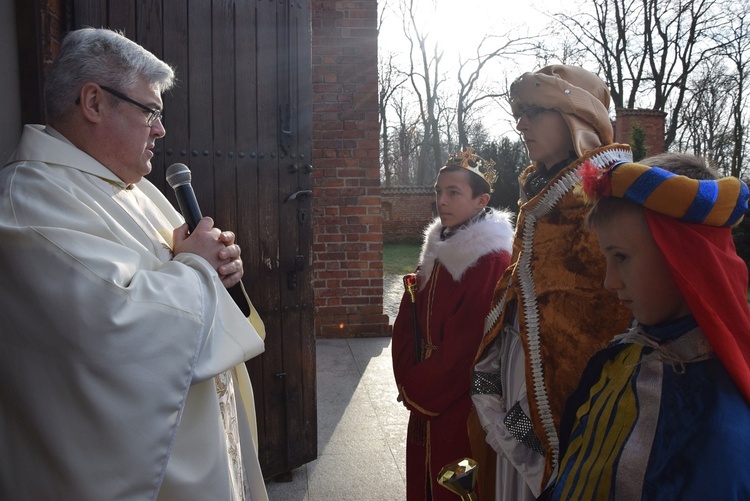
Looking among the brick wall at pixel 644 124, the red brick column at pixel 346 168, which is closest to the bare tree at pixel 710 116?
the brick wall at pixel 644 124

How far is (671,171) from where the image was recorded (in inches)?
52.6

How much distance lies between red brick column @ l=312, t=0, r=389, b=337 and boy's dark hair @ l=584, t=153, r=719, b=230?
15.4 feet

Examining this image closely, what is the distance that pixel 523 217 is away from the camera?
2125mm

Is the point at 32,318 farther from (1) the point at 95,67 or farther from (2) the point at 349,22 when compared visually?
(2) the point at 349,22

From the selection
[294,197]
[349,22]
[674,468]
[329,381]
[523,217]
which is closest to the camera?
[674,468]

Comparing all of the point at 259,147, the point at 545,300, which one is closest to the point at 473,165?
the point at 545,300

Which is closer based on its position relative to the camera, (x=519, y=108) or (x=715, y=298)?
(x=715, y=298)

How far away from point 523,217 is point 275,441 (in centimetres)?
208

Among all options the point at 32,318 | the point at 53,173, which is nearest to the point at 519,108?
the point at 53,173

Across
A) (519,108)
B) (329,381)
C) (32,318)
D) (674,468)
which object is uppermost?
(519,108)

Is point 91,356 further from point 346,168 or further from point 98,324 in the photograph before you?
point 346,168

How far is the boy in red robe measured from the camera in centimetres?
242

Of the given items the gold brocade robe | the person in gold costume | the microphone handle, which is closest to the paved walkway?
the person in gold costume

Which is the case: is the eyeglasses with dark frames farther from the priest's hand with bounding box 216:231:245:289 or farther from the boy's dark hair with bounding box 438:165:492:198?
the boy's dark hair with bounding box 438:165:492:198
